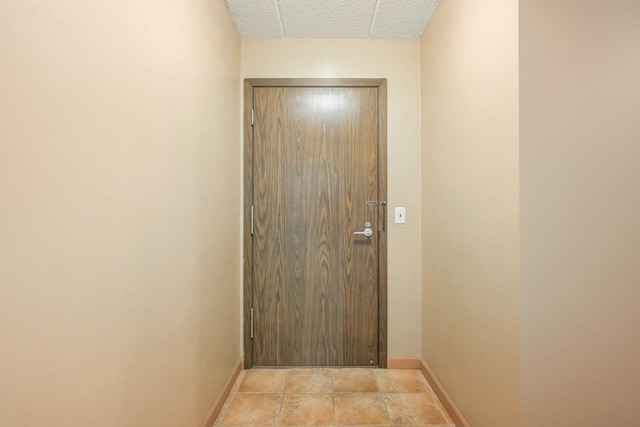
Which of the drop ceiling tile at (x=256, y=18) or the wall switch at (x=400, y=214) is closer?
the drop ceiling tile at (x=256, y=18)

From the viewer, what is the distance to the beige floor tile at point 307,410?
185 centimetres

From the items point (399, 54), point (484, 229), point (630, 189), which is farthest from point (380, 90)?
point (630, 189)

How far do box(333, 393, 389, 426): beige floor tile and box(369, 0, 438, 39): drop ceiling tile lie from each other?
2.51 metres

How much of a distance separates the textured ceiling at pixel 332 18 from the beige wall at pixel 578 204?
43.0 inches

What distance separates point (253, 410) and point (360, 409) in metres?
0.65

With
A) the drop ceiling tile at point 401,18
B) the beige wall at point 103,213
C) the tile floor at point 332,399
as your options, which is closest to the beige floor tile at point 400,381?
the tile floor at point 332,399

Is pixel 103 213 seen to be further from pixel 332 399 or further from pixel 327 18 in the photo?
pixel 327 18

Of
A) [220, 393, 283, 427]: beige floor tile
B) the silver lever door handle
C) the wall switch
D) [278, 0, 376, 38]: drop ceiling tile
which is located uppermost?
[278, 0, 376, 38]: drop ceiling tile

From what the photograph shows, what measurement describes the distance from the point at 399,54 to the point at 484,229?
1.62 meters

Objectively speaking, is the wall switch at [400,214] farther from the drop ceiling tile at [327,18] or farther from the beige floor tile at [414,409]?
the drop ceiling tile at [327,18]

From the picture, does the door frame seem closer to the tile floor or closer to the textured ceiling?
the tile floor

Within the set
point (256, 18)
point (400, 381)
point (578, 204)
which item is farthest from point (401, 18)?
point (400, 381)

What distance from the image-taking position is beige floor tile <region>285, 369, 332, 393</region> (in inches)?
85.8

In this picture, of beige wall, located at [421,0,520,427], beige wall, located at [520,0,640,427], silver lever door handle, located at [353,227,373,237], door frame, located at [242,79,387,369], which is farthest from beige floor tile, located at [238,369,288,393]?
beige wall, located at [520,0,640,427]
